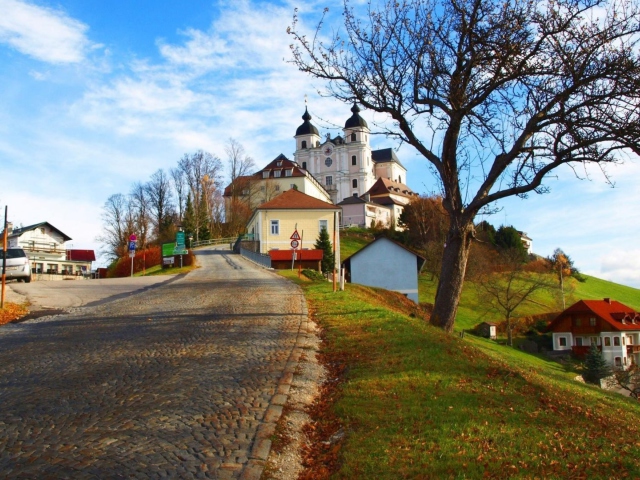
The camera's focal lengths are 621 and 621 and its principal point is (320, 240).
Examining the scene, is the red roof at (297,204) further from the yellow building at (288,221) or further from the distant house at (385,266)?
the distant house at (385,266)

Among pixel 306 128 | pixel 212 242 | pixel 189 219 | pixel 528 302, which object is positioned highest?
pixel 306 128

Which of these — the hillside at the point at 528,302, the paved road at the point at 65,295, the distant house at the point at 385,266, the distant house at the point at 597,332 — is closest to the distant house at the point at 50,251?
the hillside at the point at 528,302

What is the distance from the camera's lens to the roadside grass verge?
5.16 metres

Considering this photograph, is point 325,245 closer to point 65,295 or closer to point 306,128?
point 65,295

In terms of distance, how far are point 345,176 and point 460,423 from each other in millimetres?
126244

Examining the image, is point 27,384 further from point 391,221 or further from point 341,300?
point 391,221

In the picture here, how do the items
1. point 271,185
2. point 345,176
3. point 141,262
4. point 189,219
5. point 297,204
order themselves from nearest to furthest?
point 141,262, point 297,204, point 189,219, point 271,185, point 345,176

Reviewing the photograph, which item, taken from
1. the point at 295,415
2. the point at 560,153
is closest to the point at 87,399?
the point at 295,415

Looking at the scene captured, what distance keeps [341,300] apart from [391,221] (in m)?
92.4

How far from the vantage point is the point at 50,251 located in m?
78.9

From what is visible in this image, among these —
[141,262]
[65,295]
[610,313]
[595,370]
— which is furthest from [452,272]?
[610,313]

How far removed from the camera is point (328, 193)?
13138cm

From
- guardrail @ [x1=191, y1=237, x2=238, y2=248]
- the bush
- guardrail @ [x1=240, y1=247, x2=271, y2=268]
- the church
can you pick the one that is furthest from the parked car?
the church

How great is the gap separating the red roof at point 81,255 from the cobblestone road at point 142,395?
2986 inches
